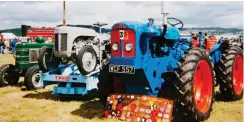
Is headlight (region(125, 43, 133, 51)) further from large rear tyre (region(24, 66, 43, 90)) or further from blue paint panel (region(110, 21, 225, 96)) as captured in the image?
large rear tyre (region(24, 66, 43, 90))

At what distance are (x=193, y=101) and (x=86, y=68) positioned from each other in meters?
3.03

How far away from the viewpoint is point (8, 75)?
9727mm

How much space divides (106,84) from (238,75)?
3379mm

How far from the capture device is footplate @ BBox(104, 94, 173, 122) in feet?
16.1

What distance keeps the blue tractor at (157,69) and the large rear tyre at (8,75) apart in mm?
4801

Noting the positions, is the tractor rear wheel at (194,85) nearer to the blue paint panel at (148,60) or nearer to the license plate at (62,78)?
the blue paint panel at (148,60)

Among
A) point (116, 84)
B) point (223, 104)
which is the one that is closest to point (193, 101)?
point (116, 84)

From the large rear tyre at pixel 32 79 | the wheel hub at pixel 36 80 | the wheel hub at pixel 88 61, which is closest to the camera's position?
the wheel hub at pixel 88 61

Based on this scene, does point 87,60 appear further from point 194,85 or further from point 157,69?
point 194,85

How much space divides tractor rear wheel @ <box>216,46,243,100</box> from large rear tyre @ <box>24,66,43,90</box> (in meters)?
4.58

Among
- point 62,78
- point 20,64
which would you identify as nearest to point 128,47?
point 62,78

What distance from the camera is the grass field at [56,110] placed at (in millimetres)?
5645

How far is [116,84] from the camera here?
231 inches

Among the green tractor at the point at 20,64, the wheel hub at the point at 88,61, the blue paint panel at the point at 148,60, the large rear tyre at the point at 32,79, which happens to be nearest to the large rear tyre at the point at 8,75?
the green tractor at the point at 20,64
